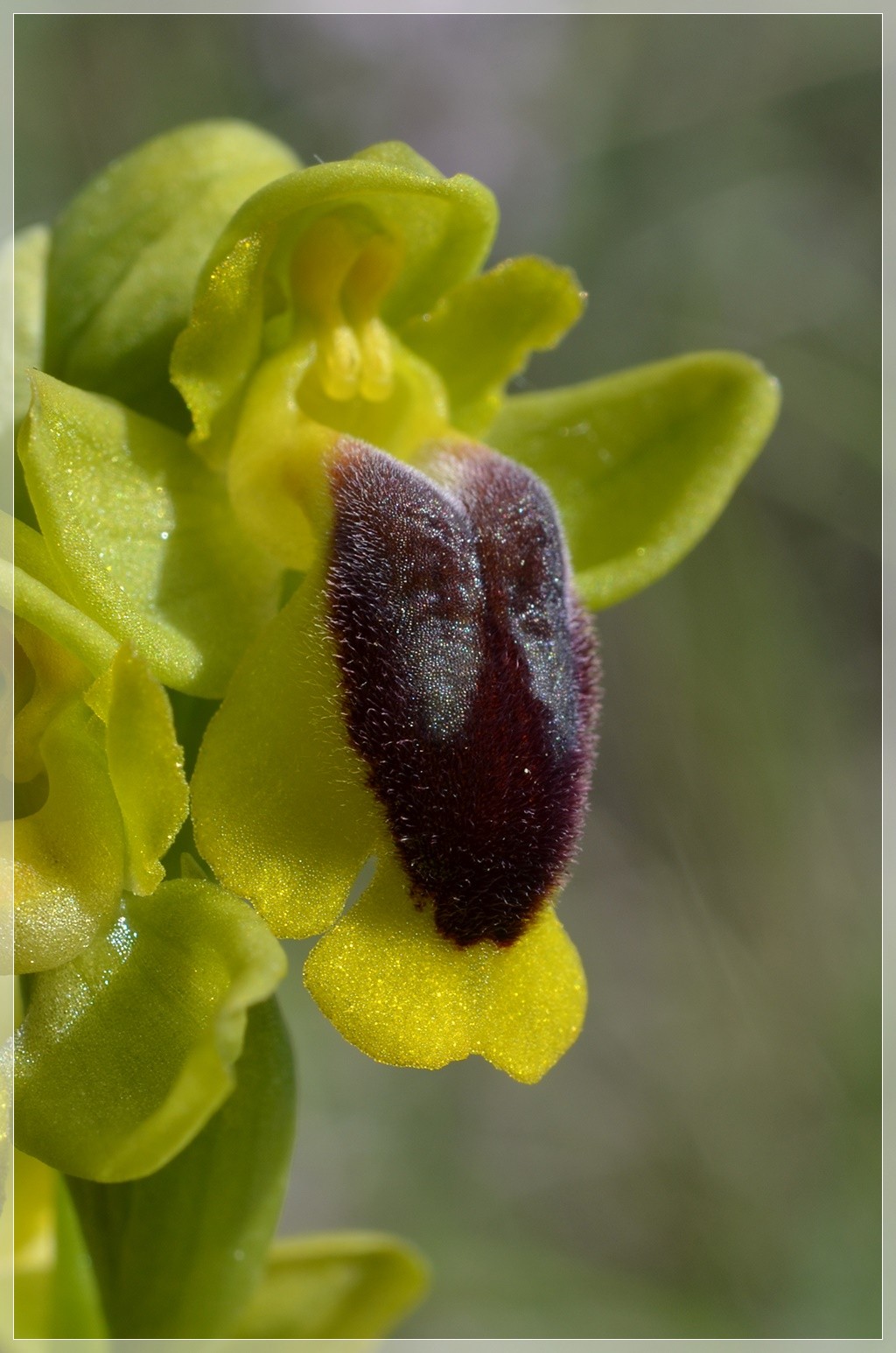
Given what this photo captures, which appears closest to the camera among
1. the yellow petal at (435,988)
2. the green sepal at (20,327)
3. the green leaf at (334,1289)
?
the yellow petal at (435,988)

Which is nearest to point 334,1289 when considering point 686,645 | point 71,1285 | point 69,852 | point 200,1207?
point 71,1285

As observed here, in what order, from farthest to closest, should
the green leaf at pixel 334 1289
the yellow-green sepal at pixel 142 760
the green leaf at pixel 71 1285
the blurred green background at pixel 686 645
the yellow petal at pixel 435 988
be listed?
the blurred green background at pixel 686 645 < the green leaf at pixel 334 1289 < the green leaf at pixel 71 1285 < the yellow petal at pixel 435 988 < the yellow-green sepal at pixel 142 760

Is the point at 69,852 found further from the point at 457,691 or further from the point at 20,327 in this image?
the point at 20,327

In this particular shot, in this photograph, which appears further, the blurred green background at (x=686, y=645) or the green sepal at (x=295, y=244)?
the blurred green background at (x=686, y=645)

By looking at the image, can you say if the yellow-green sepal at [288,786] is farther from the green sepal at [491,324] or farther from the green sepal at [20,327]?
the green sepal at [491,324]

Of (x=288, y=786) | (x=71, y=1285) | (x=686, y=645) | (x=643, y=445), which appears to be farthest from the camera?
(x=686, y=645)

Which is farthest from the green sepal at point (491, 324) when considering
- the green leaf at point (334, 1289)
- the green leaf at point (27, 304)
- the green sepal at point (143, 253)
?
the green leaf at point (334, 1289)

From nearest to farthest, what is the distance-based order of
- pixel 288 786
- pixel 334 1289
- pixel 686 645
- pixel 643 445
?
pixel 288 786 → pixel 643 445 → pixel 334 1289 → pixel 686 645
